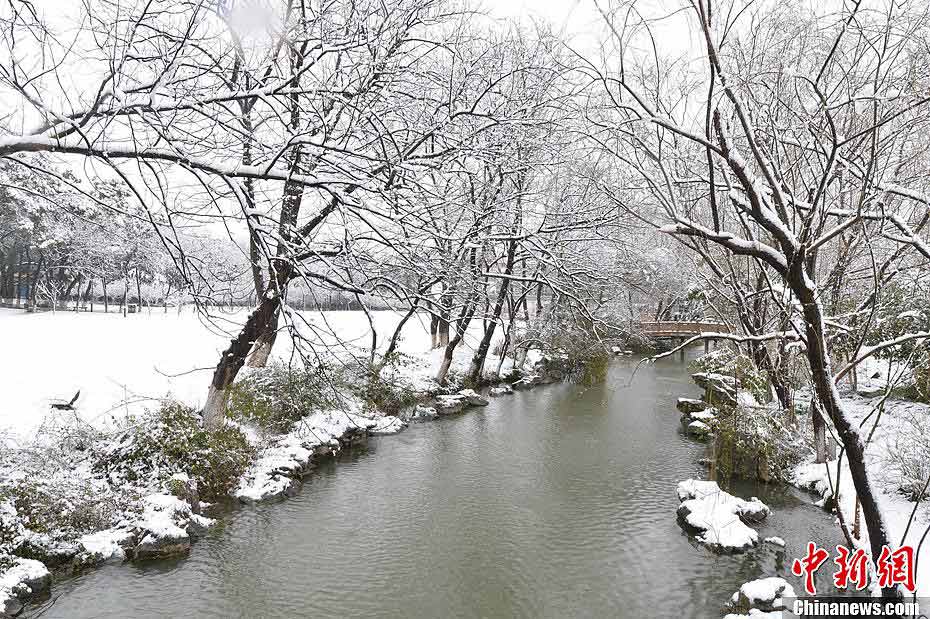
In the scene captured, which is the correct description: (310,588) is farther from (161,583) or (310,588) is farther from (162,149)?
(162,149)

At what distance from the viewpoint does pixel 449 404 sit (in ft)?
53.6

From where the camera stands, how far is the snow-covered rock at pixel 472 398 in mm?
17214

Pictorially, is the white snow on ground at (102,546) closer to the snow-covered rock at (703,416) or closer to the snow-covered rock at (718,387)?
the snow-covered rock at (718,387)

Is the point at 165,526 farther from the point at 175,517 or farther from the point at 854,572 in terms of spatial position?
the point at 854,572

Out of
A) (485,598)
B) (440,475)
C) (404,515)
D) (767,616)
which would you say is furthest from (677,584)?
(440,475)

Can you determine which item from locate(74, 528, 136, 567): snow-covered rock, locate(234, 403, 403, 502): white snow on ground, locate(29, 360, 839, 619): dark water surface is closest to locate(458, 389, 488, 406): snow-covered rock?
locate(234, 403, 403, 502): white snow on ground

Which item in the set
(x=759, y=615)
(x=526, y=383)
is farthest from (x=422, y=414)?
(x=759, y=615)

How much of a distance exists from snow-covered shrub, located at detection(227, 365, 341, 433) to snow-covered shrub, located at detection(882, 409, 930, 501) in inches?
366

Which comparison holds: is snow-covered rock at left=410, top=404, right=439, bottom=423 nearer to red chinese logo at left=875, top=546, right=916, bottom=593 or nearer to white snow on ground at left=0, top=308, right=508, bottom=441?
white snow on ground at left=0, top=308, right=508, bottom=441

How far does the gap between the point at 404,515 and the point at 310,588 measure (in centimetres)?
230

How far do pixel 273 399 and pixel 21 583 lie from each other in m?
6.05

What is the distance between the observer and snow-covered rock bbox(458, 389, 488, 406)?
17214mm

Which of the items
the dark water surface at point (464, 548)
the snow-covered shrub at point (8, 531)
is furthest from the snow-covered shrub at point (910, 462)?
the snow-covered shrub at point (8, 531)

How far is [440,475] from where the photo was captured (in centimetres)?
1075
